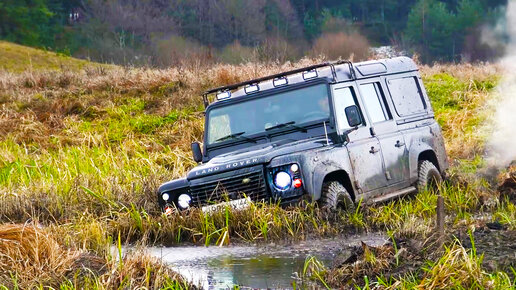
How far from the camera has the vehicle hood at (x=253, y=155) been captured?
9641 millimetres

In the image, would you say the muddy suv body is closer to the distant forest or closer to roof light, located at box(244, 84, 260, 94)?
roof light, located at box(244, 84, 260, 94)

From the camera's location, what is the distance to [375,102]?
1158 centimetres

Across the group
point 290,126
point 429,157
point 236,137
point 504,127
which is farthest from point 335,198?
point 504,127

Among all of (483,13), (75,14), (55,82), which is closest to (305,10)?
(75,14)

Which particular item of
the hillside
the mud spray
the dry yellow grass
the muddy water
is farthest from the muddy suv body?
the hillside

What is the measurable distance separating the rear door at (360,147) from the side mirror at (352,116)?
0.68ft

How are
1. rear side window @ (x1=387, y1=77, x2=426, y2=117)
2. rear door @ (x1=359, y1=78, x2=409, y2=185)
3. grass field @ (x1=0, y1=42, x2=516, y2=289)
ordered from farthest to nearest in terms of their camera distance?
rear side window @ (x1=387, y1=77, x2=426, y2=117) → rear door @ (x1=359, y1=78, x2=409, y2=185) → grass field @ (x1=0, y1=42, x2=516, y2=289)

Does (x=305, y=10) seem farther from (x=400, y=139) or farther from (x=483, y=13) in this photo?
(x=400, y=139)

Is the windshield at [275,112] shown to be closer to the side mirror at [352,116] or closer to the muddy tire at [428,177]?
the side mirror at [352,116]

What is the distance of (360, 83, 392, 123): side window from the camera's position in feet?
37.2

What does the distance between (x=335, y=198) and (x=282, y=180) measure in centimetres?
61

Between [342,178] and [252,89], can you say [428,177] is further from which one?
[252,89]

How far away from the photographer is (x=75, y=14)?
274ft

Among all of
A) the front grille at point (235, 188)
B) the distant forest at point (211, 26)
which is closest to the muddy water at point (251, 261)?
the front grille at point (235, 188)
